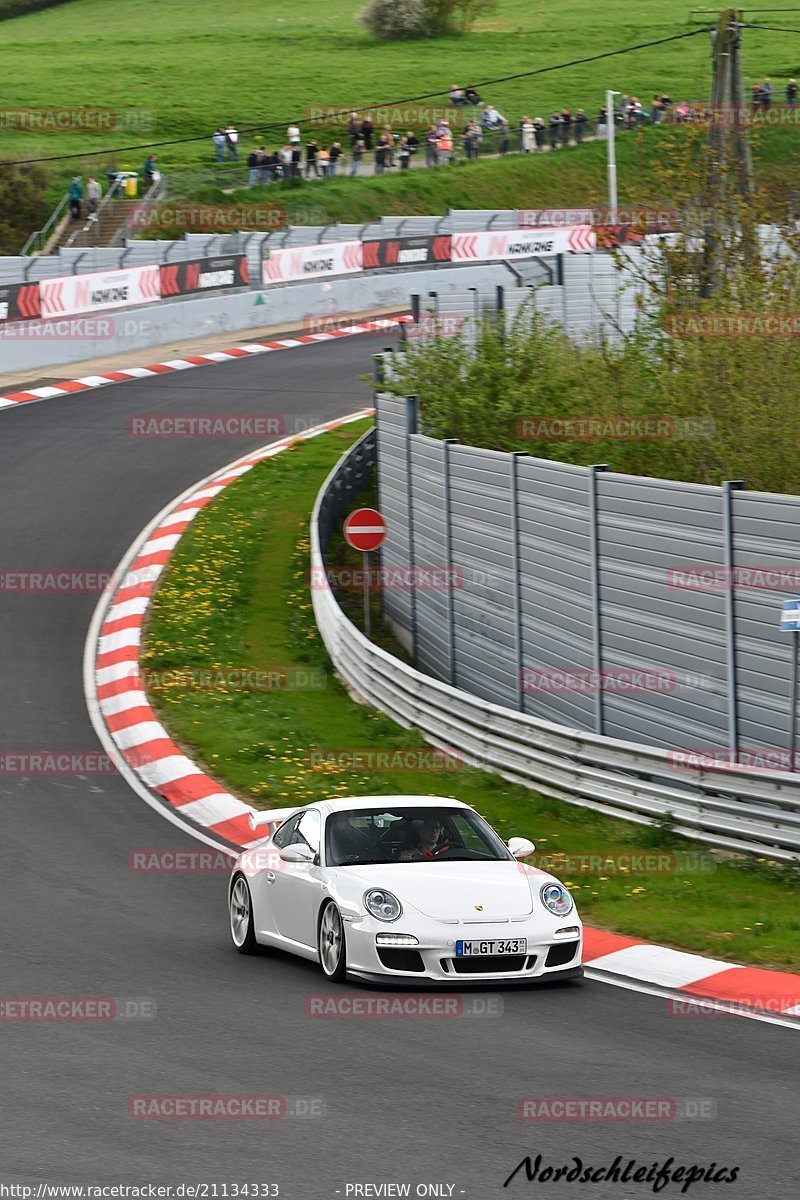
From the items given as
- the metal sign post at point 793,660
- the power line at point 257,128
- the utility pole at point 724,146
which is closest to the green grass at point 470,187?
the power line at point 257,128

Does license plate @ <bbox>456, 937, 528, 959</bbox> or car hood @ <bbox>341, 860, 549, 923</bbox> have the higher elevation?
car hood @ <bbox>341, 860, 549, 923</bbox>

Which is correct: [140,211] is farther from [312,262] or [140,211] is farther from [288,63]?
[288,63]

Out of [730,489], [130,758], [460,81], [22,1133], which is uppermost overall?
[460,81]

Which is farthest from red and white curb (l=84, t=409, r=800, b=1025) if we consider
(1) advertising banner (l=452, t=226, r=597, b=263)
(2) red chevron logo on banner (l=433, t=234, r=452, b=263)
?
(1) advertising banner (l=452, t=226, r=597, b=263)

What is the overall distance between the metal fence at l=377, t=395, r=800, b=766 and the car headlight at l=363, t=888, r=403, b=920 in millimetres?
4796

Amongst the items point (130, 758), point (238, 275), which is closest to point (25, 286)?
point (238, 275)

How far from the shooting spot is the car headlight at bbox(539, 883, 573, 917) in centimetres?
1014

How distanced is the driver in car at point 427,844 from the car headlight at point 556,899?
2.90ft

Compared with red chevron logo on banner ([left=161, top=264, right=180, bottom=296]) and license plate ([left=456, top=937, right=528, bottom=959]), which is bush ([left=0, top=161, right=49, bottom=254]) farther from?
license plate ([left=456, top=937, right=528, bottom=959])

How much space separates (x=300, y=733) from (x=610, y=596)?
4.13 meters

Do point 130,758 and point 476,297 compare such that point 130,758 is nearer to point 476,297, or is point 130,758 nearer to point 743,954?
point 743,954

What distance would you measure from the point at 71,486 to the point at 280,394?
7.73 meters

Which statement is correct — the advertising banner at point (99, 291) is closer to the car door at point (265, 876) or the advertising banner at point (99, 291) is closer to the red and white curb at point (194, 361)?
the red and white curb at point (194, 361)

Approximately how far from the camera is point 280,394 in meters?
34.2
